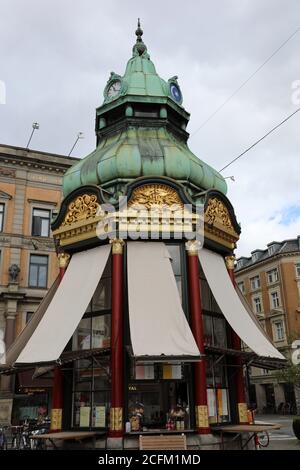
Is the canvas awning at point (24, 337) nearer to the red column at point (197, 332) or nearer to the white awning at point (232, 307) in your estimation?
the red column at point (197, 332)

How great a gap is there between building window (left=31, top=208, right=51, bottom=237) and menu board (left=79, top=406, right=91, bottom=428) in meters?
22.1

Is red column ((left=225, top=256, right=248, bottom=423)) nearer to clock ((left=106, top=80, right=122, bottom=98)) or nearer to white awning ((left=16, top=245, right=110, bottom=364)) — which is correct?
white awning ((left=16, top=245, right=110, bottom=364))

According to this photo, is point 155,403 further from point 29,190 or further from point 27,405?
point 29,190

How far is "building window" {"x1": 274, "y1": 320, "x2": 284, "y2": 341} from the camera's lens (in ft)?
193

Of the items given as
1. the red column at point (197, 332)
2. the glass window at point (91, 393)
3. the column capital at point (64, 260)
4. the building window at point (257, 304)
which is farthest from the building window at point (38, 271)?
the building window at point (257, 304)

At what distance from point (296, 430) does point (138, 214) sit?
15.8m

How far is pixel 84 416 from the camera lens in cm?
1319

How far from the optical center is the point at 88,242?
14547 millimetres

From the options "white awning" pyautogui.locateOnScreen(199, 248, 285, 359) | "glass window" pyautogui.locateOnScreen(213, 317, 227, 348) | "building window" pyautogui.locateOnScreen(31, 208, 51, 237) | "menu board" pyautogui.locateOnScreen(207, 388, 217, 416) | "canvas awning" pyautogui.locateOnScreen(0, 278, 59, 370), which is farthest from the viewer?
"building window" pyautogui.locateOnScreen(31, 208, 51, 237)

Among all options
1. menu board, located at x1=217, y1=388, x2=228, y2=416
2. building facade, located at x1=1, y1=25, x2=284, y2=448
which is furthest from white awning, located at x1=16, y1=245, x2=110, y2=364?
menu board, located at x1=217, y1=388, x2=228, y2=416

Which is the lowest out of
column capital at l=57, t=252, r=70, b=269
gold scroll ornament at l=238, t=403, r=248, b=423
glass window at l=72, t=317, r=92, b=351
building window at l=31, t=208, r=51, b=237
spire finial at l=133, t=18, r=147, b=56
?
gold scroll ornament at l=238, t=403, r=248, b=423

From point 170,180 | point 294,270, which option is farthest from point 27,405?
point 294,270

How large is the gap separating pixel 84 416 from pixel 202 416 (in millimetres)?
3442
